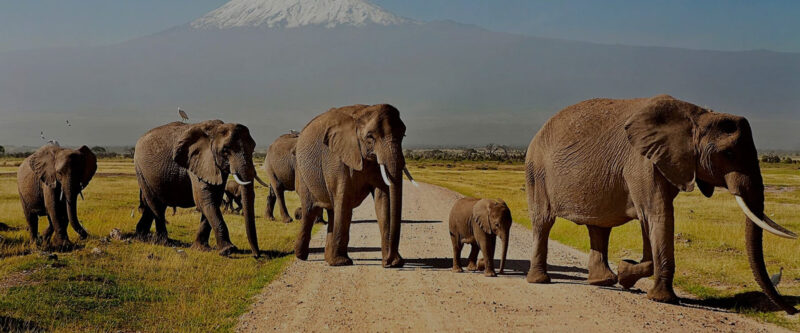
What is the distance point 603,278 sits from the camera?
43.1ft

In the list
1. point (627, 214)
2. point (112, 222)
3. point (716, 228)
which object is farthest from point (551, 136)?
point (112, 222)

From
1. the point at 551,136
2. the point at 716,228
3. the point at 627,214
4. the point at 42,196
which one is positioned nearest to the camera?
the point at 627,214

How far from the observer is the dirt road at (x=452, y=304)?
9977 millimetres

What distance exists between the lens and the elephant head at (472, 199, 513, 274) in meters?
13.7

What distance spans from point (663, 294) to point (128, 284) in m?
9.46

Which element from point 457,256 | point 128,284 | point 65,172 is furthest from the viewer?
point 65,172

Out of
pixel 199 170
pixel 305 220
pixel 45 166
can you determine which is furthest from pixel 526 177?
pixel 45 166

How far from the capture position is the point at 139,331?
387 inches

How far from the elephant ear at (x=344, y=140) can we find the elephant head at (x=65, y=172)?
287 inches

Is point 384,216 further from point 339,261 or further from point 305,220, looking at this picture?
point 305,220

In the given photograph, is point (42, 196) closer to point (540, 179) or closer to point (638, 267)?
point (540, 179)

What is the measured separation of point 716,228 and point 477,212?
12344mm

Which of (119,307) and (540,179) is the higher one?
(540,179)

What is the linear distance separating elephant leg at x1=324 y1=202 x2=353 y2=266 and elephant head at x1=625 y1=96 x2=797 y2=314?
6.28 metres
